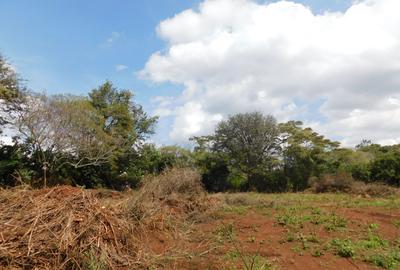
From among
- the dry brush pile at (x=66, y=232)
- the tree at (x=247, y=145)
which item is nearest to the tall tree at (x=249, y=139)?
the tree at (x=247, y=145)

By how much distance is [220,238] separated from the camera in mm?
7402

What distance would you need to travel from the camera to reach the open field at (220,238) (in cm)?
519

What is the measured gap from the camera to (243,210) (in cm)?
1076

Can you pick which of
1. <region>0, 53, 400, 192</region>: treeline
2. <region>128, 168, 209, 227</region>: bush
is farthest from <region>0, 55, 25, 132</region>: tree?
<region>128, 168, 209, 227</region>: bush

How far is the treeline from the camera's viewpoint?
20.4m

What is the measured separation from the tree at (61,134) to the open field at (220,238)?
13.9m

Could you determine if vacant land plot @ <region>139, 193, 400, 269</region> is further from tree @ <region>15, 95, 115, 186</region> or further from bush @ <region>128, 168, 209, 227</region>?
tree @ <region>15, 95, 115, 186</region>

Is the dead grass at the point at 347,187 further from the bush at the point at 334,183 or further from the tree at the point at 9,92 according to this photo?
the tree at the point at 9,92

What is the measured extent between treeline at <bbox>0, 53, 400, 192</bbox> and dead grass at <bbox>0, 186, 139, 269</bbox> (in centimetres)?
1379

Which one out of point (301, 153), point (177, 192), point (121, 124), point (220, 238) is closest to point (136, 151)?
point (121, 124)

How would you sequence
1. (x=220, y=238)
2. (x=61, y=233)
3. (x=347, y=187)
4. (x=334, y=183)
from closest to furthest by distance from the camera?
(x=61, y=233) < (x=220, y=238) < (x=347, y=187) < (x=334, y=183)

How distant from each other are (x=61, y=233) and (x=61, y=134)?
1711 cm

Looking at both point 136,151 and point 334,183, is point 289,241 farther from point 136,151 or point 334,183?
point 136,151

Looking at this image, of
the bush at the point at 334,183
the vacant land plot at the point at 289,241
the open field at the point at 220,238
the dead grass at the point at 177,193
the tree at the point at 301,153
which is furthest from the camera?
the tree at the point at 301,153
